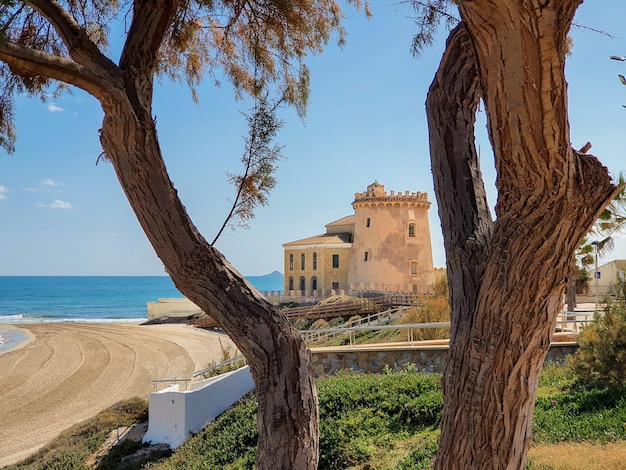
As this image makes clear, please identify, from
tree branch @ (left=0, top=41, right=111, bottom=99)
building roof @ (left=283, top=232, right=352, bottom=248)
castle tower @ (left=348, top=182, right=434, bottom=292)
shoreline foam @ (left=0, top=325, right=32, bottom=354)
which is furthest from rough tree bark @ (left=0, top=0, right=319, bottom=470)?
building roof @ (left=283, top=232, right=352, bottom=248)

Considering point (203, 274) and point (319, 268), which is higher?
point (319, 268)

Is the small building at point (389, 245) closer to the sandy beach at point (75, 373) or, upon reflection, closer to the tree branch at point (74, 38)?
the sandy beach at point (75, 373)

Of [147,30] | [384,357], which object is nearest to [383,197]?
[384,357]

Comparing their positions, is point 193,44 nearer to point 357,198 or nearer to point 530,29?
point 530,29

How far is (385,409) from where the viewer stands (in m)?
8.55

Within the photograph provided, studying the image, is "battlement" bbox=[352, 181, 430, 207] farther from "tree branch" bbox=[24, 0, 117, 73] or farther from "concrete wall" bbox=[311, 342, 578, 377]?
"tree branch" bbox=[24, 0, 117, 73]

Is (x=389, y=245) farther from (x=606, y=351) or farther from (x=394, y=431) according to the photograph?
(x=394, y=431)

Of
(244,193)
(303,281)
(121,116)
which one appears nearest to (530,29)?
(121,116)

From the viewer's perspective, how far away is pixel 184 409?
10.6 meters

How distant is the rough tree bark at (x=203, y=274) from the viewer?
327 centimetres

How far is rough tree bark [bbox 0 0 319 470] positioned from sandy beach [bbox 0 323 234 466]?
10648 mm

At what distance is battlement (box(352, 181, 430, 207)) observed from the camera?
1655 inches

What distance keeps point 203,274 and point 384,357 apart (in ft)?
32.5

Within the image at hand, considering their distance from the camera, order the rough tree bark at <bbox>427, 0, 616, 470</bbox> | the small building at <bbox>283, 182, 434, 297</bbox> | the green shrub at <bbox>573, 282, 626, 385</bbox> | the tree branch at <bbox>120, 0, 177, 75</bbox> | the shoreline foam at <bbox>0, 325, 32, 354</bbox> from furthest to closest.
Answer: the small building at <bbox>283, 182, 434, 297</bbox>, the shoreline foam at <bbox>0, 325, 32, 354</bbox>, the green shrub at <bbox>573, 282, 626, 385</bbox>, the tree branch at <bbox>120, 0, 177, 75</bbox>, the rough tree bark at <bbox>427, 0, 616, 470</bbox>
